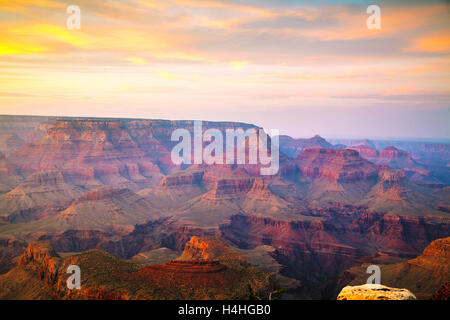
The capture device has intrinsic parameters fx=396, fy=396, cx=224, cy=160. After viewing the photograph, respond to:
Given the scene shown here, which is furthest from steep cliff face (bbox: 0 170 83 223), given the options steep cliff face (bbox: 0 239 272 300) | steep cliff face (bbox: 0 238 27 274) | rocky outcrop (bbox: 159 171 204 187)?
steep cliff face (bbox: 0 239 272 300)

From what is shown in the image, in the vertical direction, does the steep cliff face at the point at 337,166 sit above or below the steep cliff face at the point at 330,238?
above

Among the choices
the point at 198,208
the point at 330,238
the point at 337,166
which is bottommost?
the point at 330,238

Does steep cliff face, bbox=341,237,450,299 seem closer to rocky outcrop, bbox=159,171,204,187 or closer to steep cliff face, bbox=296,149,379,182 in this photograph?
rocky outcrop, bbox=159,171,204,187

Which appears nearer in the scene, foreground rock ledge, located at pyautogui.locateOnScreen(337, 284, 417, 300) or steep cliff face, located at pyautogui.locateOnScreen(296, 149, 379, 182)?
foreground rock ledge, located at pyautogui.locateOnScreen(337, 284, 417, 300)

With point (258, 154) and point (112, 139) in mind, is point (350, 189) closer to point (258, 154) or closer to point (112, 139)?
point (258, 154)

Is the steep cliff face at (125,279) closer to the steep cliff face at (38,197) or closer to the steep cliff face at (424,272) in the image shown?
the steep cliff face at (424,272)

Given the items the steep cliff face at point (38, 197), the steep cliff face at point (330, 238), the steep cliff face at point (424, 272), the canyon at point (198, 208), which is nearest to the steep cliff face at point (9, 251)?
the canyon at point (198, 208)

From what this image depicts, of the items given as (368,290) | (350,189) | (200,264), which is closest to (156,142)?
(350,189)

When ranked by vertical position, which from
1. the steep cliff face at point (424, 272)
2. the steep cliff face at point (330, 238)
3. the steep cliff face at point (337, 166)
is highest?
the steep cliff face at point (337, 166)

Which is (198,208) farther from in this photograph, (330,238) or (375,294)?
(375,294)

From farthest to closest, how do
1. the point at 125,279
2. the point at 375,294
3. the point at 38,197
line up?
the point at 38,197 < the point at 125,279 < the point at 375,294

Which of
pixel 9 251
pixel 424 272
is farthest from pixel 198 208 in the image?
pixel 424 272
